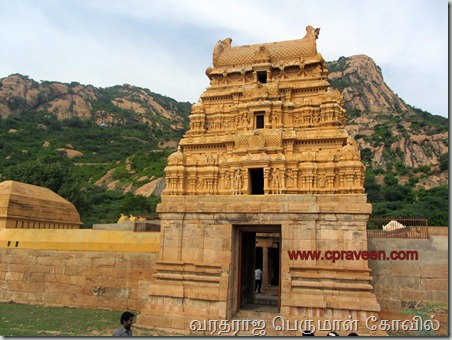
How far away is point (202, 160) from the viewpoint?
13.8m

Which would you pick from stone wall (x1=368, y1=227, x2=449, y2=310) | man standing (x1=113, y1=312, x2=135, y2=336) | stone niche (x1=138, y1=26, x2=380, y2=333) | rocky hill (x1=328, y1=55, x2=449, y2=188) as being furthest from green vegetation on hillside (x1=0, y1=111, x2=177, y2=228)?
rocky hill (x1=328, y1=55, x2=449, y2=188)

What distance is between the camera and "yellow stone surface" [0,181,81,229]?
1476 cm

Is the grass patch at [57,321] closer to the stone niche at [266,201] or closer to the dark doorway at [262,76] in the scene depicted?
the stone niche at [266,201]

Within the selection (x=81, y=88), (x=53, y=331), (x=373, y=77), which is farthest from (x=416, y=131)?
(x=81, y=88)

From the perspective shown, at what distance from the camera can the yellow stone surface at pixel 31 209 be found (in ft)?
48.4

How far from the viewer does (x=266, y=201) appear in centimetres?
1202

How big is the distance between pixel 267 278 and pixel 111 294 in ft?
34.8

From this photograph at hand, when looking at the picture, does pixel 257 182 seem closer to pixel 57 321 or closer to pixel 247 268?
pixel 247 268

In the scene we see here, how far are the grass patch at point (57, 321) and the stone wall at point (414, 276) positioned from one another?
738 cm

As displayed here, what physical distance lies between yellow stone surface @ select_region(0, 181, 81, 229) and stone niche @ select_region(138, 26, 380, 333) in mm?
6682

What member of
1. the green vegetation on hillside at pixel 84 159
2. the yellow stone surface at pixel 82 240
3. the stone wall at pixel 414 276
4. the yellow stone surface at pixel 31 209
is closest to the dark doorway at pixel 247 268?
the yellow stone surface at pixel 82 240

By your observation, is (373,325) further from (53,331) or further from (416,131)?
(416,131)

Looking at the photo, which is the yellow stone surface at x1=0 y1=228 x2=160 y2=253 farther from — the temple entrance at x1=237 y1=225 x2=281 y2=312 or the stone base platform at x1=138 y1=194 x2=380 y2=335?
the temple entrance at x1=237 y1=225 x2=281 y2=312

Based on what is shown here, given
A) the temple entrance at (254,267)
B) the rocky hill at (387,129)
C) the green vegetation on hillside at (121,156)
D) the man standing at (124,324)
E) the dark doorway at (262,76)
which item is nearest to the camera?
the man standing at (124,324)
